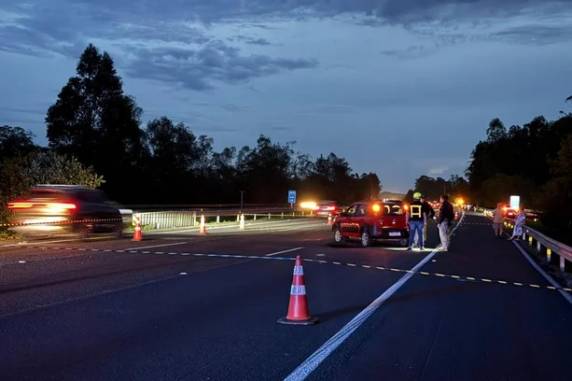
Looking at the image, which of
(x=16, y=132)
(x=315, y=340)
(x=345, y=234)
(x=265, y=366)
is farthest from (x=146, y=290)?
(x=16, y=132)

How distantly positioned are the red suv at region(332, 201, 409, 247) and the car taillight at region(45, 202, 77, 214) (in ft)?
30.4

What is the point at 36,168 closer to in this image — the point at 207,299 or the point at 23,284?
the point at 23,284

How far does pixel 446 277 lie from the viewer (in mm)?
15609

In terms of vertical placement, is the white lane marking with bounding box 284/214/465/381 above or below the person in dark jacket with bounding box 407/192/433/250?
below

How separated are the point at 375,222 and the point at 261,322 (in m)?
15.5

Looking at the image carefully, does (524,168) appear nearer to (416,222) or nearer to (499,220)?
(499,220)

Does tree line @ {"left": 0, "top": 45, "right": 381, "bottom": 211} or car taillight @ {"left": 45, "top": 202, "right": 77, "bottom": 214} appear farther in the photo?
tree line @ {"left": 0, "top": 45, "right": 381, "bottom": 211}

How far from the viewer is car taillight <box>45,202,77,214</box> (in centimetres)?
2241

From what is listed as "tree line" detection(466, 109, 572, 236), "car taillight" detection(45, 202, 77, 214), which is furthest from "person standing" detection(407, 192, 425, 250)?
"tree line" detection(466, 109, 572, 236)

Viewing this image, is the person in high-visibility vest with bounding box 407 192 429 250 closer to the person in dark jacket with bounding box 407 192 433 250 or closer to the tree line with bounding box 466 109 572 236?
the person in dark jacket with bounding box 407 192 433 250

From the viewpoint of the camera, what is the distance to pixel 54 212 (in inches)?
885

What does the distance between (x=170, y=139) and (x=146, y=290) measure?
91.7m

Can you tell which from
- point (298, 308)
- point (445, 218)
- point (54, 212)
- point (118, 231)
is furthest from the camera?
point (118, 231)

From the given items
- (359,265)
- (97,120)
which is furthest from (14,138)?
(359,265)
